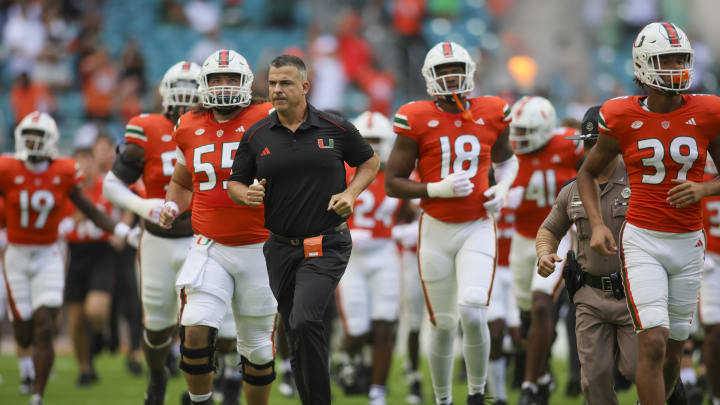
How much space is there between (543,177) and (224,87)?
2.96 meters

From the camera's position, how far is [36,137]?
878 cm

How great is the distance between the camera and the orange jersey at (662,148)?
5.58 meters

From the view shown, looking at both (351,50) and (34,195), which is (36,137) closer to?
(34,195)

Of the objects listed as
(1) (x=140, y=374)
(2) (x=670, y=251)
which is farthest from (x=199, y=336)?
(1) (x=140, y=374)

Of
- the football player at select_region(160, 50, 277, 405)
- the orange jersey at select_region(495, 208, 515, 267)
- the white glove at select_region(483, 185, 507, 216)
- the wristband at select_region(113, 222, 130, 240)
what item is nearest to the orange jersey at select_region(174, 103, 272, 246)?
the football player at select_region(160, 50, 277, 405)

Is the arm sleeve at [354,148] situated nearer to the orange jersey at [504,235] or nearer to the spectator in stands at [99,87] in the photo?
the orange jersey at [504,235]

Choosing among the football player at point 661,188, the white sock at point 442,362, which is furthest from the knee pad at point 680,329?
the white sock at point 442,362

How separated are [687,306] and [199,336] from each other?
2.86 meters

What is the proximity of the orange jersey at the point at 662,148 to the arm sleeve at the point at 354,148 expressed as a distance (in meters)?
1.43

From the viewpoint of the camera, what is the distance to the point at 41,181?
8.80m

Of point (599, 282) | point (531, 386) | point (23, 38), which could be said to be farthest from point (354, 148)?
point (23, 38)

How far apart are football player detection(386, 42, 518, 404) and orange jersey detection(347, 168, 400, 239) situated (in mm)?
1923

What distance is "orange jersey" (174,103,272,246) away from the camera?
6.52 meters

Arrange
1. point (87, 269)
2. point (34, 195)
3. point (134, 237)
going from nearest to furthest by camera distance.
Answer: point (134, 237) → point (34, 195) → point (87, 269)
